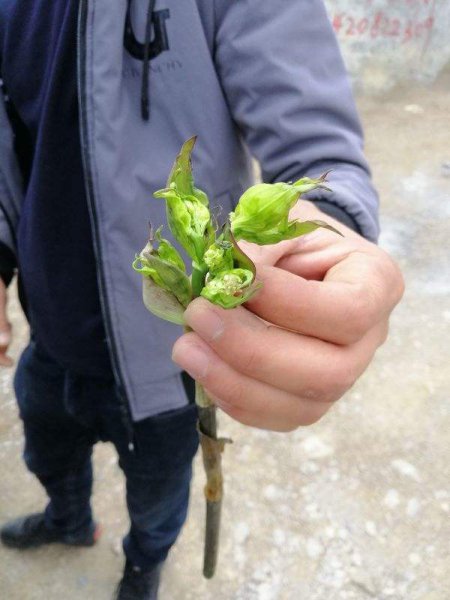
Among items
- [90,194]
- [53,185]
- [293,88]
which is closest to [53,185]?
[53,185]

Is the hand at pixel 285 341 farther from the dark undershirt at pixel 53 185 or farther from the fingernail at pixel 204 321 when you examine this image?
the dark undershirt at pixel 53 185

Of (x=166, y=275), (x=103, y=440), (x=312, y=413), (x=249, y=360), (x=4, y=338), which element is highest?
(x=166, y=275)

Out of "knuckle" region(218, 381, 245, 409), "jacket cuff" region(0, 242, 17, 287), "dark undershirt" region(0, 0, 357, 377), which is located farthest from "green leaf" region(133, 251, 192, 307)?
"jacket cuff" region(0, 242, 17, 287)

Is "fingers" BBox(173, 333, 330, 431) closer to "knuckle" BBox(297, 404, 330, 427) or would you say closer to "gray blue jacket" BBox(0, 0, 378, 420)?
"knuckle" BBox(297, 404, 330, 427)

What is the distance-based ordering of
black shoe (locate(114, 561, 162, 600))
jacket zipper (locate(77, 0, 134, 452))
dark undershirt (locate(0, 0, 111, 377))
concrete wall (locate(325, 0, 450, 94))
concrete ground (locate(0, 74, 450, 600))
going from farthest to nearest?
concrete wall (locate(325, 0, 450, 94))
concrete ground (locate(0, 74, 450, 600))
black shoe (locate(114, 561, 162, 600))
dark undershirt (locate(0, 0, 111, 377))
jacket zipper (locate(77, 0, 134, 452))

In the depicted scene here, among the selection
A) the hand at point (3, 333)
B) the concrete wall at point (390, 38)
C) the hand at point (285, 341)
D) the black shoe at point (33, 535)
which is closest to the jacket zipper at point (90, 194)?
the hand at point (3, 333)

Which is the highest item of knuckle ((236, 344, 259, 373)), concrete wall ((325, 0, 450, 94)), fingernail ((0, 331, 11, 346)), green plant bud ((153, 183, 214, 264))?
green plant bud ((153, 183, 214, 264))

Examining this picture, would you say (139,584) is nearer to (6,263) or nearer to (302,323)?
(6,263)
